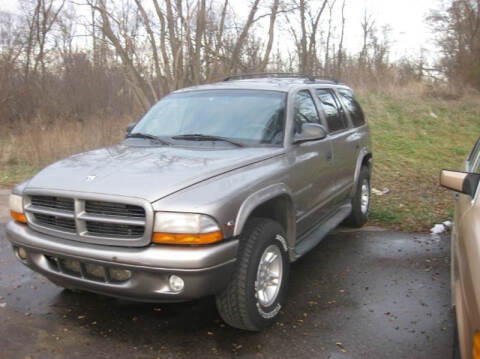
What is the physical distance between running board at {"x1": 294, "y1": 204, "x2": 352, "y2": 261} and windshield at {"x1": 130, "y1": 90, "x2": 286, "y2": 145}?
0.97m

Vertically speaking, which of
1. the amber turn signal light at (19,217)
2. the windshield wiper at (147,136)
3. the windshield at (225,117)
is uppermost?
the windshield at (225,117)


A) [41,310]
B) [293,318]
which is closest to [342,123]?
[293,318]

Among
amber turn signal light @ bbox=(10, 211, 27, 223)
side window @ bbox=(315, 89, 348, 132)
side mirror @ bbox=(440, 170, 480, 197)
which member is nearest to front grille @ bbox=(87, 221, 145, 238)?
amber turn signal light @ bbox=(10, 211, 27, 223)

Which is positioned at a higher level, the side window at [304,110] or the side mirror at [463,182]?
the side window at [304,110]

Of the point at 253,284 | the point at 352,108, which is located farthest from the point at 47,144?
the point at 253,284

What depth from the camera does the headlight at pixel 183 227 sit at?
2.65 metres

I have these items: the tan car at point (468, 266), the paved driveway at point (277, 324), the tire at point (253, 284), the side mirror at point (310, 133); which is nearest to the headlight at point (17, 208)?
the paved driveway at point (277, 324)

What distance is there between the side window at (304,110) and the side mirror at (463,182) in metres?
1.43

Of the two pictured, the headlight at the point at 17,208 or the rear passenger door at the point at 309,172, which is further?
the rear passenger door at the point at 309,172

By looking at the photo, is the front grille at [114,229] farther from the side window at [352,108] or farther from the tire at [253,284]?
the side window at [352,108]

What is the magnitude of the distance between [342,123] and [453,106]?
13002mm

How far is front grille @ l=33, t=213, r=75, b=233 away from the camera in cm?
297

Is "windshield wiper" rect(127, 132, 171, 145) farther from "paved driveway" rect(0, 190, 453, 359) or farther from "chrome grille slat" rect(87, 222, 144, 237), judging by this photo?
"paved driveway" rect(0, 190, 453, 359)

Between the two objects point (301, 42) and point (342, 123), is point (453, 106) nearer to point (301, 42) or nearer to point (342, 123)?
point (301, 42)
